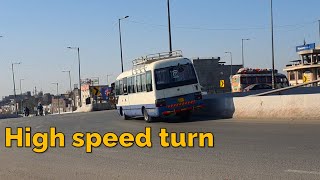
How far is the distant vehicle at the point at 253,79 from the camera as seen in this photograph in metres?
58.6

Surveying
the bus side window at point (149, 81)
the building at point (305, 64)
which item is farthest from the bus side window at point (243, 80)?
the bus side window at point (149, 81)

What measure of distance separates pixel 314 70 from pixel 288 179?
3182 inches

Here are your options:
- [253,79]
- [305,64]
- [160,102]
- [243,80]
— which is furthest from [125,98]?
[305,64]

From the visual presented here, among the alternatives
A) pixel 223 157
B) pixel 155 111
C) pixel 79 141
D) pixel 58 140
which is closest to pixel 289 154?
pixel 223 157

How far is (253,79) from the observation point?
59875 mm

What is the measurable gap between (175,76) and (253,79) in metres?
38.9

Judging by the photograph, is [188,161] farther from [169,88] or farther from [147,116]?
[147,116]

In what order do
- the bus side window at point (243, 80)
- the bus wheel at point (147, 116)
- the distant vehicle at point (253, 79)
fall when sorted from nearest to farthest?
the bus wheel at point (147, 116)
the distant vehicle at point (253, 79)
the bus side window at point (243, 80)

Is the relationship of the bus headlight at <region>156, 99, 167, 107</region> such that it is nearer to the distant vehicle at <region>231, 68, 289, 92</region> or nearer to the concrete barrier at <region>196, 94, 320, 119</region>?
the concrete barrier at <region>196, 94, 320, 119</region>

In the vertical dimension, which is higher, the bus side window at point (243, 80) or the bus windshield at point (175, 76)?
the bus side window at point (243, 80)

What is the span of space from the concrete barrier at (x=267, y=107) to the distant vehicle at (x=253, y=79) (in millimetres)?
34535

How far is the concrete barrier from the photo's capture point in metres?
18.6

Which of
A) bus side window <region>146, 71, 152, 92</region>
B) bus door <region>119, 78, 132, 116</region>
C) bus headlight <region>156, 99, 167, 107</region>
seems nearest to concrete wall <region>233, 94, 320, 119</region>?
bus headlight <region>156, 99, 167, 107</region>

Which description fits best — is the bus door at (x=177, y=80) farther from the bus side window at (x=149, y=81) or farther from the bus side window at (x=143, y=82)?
the bus side window at (x=143, y=82)
